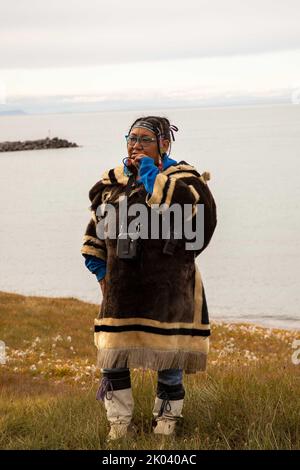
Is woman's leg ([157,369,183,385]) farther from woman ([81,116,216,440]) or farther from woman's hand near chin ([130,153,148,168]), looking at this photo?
woman's hand near chin ([130,153,148,168])

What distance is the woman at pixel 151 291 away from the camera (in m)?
6.24

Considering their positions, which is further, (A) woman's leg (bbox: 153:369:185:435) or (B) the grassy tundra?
(A) woman's leg (bbox: 153:369:185:435)

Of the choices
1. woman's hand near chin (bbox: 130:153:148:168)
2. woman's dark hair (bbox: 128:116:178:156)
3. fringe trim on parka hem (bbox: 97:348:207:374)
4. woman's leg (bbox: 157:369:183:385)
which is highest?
woman's dark hair (bbox: 128:116:178:156)

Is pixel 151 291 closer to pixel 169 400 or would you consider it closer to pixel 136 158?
pixel 169 400

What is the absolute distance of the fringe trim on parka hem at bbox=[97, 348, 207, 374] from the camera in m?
6.32

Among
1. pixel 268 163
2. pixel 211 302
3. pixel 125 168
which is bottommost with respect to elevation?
pixel 211 302

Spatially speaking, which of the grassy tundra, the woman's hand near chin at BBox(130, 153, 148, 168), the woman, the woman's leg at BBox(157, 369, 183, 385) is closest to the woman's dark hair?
the woman

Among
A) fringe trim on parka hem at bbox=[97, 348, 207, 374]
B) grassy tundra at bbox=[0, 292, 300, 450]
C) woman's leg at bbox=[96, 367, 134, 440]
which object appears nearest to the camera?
grassy tundra at bbox=[0, 292, 300, 450]

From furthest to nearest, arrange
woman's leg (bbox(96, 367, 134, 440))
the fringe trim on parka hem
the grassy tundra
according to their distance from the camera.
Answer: woman's leg (bbox(96, 367, 134, 440)) → the fringe trim on parka hem → the grassy tundra

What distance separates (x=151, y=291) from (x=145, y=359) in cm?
57
